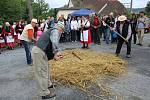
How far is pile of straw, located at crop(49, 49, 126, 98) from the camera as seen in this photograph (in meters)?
8.88

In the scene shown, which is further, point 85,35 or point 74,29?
point 74,29

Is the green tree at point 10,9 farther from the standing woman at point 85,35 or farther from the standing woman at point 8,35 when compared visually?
the standing woman at point 85,35

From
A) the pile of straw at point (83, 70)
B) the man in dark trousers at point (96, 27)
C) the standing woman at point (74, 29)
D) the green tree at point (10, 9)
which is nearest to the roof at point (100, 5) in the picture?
the green tree at point (10, 9)

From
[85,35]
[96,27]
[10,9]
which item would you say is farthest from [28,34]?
[10,9]

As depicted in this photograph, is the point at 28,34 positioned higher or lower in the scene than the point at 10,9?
lower

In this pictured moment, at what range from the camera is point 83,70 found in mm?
9625

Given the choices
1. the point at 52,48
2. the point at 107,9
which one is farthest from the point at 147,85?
the point at 107,9

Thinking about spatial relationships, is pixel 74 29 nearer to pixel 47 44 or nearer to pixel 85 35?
pixel 85 35

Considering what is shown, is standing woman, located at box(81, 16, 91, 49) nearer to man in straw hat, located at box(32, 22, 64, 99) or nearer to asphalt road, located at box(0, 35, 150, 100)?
asphalt road, located at box(0, 35, 150, 100)

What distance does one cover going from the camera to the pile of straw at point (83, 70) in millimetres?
8875

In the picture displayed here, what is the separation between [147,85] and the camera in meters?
8.91

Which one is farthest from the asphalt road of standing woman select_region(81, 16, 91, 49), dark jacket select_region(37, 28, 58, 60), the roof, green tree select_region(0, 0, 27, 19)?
the roof

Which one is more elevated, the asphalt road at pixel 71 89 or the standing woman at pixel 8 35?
the standing woman at pixel 8 35

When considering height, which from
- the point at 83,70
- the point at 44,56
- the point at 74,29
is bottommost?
the point at 83,70
